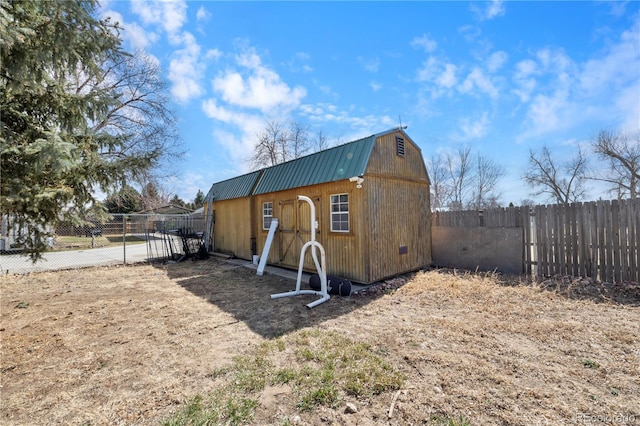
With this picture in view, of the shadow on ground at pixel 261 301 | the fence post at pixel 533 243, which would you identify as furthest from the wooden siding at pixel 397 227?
the fence post at pixel 533 243

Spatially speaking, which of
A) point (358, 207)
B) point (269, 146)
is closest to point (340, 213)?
point (358, 207)

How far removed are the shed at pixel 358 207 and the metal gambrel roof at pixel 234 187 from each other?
69 cm

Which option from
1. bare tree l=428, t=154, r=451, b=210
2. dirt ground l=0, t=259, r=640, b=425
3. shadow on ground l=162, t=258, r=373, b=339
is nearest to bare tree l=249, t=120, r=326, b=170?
bare tree l=428, t=154, r=451, b=210

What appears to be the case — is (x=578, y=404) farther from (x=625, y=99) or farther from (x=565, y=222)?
(x=625, y=99)

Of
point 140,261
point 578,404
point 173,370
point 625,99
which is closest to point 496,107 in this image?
point 625,99

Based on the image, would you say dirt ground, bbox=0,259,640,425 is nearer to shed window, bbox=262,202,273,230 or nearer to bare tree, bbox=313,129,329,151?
shed window, bbox=262,202,273,230

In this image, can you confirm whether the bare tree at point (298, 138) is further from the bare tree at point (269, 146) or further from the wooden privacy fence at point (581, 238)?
the wooden privacy fence at point (581, 238)

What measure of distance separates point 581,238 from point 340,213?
5.66 meters

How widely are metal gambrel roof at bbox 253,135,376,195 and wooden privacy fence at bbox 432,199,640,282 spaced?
15.1 ft

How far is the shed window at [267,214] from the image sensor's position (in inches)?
368

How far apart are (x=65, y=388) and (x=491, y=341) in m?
4.80

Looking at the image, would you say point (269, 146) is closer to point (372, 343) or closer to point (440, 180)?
point (440, 180)

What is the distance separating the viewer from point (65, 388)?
270cm

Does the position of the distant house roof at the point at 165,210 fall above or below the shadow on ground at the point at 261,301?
above
